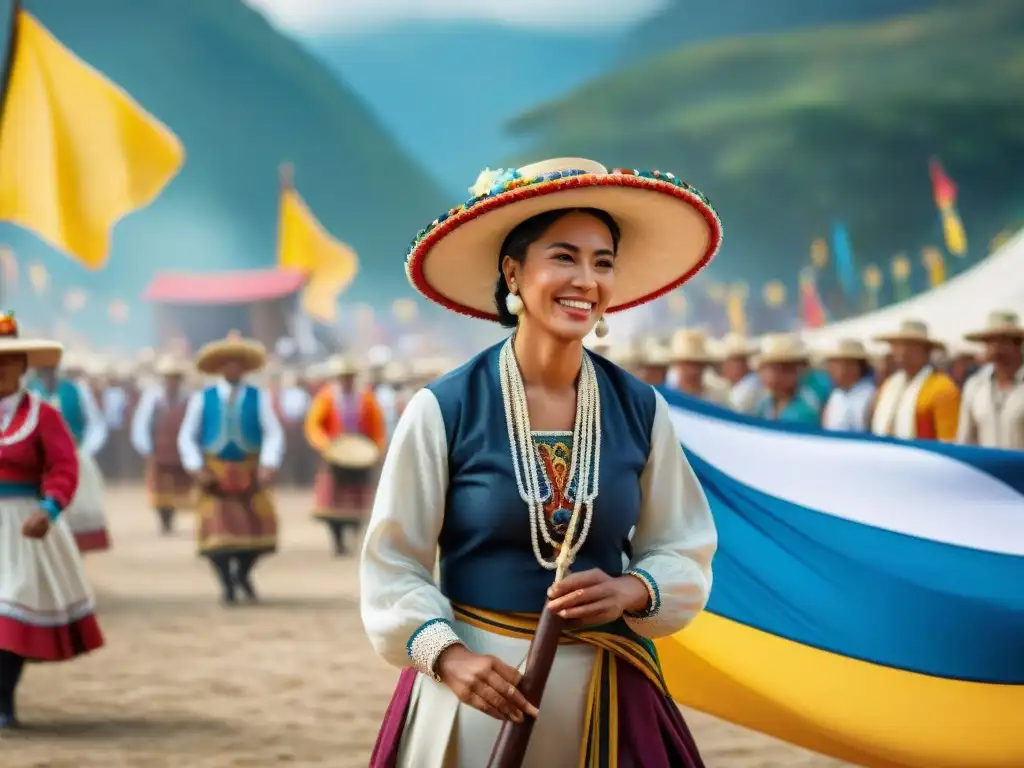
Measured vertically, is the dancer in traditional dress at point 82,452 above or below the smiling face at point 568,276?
below

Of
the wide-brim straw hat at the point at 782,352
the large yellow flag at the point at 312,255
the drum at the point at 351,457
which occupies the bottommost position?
the drum at the point at 351,457

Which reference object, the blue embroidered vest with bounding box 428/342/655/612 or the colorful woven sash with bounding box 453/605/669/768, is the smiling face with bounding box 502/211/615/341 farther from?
the colorful woven sash with bounding box 453/605/669/768

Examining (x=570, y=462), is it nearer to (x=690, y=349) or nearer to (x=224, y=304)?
(x=690, y=349)

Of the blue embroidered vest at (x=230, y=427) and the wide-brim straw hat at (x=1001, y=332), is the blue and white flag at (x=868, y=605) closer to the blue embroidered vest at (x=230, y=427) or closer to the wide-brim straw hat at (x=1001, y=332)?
the wide-brim straw hat at (x=1001, y=332)

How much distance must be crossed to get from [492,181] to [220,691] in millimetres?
5036

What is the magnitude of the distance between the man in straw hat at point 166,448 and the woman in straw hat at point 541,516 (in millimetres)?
13170

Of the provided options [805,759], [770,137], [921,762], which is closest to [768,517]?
[921,762]

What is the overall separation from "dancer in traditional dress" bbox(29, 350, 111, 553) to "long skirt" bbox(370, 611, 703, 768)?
5.75 metres

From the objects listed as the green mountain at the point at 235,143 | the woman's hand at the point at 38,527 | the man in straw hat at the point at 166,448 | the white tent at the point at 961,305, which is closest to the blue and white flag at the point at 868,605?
the woman's hand at the point at 38,527

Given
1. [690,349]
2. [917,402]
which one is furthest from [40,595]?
[690,349]

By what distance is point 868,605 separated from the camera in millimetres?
4535

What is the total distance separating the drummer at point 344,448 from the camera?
516 inches

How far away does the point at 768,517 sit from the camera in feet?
15.9

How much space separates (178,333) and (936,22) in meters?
25.4
